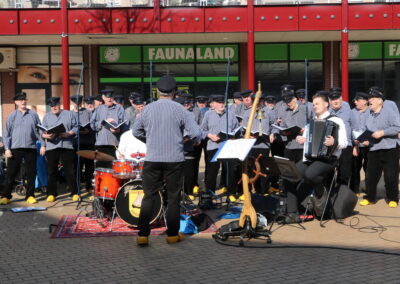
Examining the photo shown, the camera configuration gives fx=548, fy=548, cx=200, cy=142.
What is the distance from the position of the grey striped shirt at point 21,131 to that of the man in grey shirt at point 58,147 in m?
0.20

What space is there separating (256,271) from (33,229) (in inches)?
144

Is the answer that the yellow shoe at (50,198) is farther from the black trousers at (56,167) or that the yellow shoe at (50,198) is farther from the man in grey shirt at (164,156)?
the man in grey shirt at (164,156)

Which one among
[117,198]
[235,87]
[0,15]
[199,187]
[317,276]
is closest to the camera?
[317,276]

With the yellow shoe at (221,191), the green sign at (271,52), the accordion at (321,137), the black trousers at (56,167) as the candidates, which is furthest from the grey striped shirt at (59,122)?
the green sign at (271,52)

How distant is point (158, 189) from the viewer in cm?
675

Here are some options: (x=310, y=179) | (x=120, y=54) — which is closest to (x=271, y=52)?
(x=120, y=54)

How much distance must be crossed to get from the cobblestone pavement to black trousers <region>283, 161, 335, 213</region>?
0.43 m

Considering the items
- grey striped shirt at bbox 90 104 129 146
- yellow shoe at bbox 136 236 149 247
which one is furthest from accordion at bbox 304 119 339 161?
grey striped shirt at bbox 90 104 129 146

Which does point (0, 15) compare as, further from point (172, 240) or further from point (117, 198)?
point (172, 240)

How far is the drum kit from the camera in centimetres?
747

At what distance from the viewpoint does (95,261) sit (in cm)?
595

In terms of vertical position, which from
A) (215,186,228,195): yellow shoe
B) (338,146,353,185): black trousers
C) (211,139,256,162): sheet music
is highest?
(211,139,256,162): sheet music

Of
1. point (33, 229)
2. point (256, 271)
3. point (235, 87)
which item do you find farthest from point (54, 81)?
point (256, 271)

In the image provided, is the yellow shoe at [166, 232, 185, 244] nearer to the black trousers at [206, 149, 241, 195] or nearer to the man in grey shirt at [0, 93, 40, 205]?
the black trousers at [206, 149, 241, 195]
